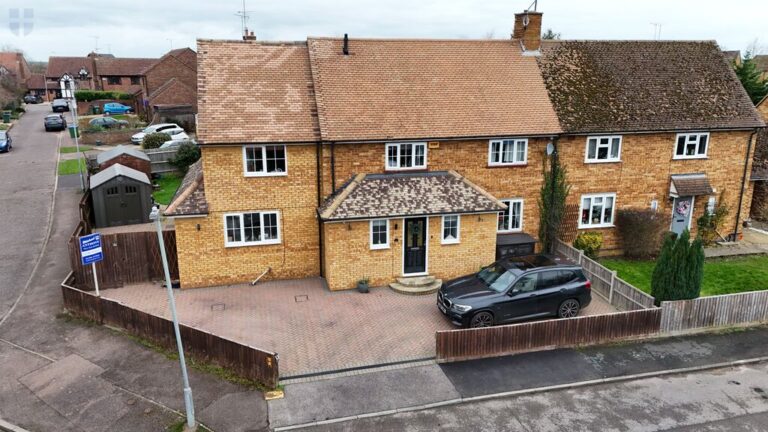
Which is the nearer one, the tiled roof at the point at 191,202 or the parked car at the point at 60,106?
the tiled roof at the point at 191,202

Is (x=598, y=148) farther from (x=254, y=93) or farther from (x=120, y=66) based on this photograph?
(x=120, y=66)

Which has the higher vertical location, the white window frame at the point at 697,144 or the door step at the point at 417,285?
the white window frame at the point at 697,144

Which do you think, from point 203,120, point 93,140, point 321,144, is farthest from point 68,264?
point 93,140

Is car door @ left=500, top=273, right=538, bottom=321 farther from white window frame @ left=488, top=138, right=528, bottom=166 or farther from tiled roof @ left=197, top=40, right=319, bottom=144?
tiled roof @ left=197, top=40, right=319, bottom=144

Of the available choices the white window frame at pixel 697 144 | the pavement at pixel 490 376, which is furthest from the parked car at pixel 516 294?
the white window frame at pixel 697 144

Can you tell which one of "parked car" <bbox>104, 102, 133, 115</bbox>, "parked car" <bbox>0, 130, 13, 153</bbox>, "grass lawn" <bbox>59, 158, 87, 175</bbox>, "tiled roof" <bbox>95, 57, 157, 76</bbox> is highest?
"tiled roof" <bbox>95, 57, 157, 76</bbox>

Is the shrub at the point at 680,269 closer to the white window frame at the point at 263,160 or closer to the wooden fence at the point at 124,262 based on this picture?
the white window frame at the point at 263,160

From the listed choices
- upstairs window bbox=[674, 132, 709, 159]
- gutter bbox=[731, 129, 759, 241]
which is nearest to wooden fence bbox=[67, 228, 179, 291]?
upstairs window bbox=[674, 132, 709, 159]
